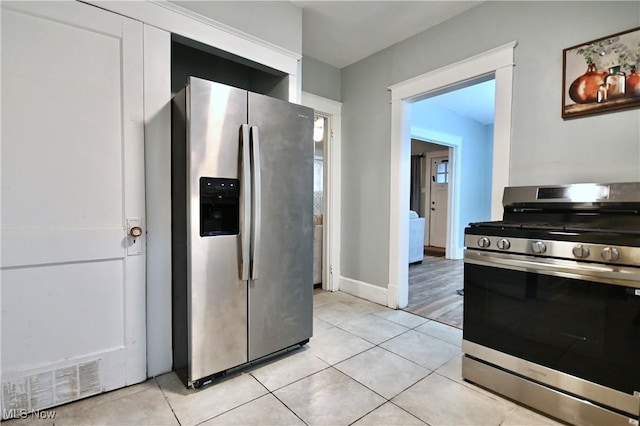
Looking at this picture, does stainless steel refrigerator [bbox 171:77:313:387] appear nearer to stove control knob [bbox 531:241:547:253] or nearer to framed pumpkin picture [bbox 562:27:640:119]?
stove control knob [bbox 531:241:547:253]

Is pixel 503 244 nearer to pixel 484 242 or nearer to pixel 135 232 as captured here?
pixel 484 242

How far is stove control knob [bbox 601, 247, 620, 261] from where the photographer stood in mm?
1277

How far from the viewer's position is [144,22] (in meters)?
1.75

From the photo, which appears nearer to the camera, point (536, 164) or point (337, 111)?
point (536, 164)

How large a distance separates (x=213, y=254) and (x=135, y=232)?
48 centimetres

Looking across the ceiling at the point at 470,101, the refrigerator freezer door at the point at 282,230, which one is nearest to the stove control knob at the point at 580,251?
the refrigerator freezer door at the point at 282,230

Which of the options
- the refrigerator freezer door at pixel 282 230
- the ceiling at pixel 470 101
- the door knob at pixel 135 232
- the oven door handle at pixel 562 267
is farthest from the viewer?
the ceiling at pixel 470 101

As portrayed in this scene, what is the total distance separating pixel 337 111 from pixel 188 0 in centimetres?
194

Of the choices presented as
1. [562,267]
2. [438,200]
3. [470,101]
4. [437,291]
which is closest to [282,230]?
[562,267]

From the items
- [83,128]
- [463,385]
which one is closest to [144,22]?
[83,128]

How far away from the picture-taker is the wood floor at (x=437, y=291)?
290 centimetres

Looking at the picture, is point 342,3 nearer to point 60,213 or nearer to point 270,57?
point 270,57

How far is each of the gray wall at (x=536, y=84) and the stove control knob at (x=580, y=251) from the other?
710 mm

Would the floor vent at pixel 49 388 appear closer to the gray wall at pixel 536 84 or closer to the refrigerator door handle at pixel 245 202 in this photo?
the refrigerator door handle at pixel 245 202
